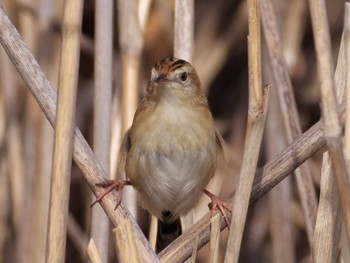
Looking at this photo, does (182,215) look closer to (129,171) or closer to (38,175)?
(129,171)

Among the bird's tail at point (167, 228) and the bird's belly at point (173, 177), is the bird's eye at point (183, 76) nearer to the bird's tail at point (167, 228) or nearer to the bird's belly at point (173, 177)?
the bird's belly at point (173, 177)

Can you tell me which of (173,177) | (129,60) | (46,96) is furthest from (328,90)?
(129,60)

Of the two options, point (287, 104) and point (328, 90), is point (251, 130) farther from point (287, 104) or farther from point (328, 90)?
point (287, 104)

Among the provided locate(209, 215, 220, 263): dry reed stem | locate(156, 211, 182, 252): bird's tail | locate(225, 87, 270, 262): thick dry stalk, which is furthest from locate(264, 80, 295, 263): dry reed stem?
locate(225, 87, 270, 262): thick dry stalk

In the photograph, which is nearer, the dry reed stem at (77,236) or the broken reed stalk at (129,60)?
the broken reed stalk at (129,60)

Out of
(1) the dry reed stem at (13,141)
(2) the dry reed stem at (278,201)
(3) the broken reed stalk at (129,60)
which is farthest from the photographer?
(2) the dry reed stem at (278,201)

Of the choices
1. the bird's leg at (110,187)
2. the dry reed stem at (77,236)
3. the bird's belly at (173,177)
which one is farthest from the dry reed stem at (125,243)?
the dry reed stem at (77,236)
